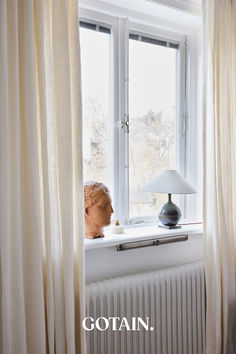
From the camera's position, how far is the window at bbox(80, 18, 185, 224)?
2127 millimetres

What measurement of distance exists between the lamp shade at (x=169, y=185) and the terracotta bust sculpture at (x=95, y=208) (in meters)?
0.36

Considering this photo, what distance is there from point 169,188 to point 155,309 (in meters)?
0.67

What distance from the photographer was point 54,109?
159 centimetres

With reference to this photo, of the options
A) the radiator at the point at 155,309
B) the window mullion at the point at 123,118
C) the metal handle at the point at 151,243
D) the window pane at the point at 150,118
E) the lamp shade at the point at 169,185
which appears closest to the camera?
the radiator at the point at 155,309

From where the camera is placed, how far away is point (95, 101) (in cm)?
213

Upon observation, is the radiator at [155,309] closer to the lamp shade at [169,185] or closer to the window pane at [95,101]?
the lamp shade at [169,185]

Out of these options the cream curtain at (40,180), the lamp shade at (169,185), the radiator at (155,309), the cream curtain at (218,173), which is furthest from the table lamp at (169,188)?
the cream curtain at (40,180)

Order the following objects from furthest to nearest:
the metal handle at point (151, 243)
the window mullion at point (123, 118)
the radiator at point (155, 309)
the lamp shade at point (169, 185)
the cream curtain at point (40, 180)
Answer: the window mullion at point (123, 118), the lamp shade at point (169, 185), the metal handle at point (151, 243), the radiator at point (155, 309), the cream curtain at point (40, 180)

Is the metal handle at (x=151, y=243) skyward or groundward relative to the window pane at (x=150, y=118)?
Answer: groundward

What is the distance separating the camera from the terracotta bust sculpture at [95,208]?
1827mm

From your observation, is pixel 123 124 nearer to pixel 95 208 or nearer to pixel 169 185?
pixel 169 185

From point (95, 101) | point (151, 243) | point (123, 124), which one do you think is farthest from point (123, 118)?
point (151, 243)

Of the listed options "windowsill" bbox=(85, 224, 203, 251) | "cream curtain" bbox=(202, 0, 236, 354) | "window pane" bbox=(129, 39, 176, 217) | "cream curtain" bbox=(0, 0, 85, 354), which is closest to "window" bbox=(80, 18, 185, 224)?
"window pane" bbox=(129, 39, 176, 217)

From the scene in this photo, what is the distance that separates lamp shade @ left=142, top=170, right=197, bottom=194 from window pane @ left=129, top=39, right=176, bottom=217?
0.71ft
